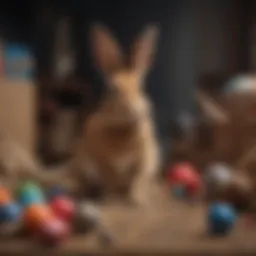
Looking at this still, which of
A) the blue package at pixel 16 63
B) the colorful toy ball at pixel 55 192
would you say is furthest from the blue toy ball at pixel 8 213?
the blue package at pixel 16 63

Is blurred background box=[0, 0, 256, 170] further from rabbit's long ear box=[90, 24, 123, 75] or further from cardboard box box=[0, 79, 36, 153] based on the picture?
rabbit's long ear box=[90, 24, 123, 75]

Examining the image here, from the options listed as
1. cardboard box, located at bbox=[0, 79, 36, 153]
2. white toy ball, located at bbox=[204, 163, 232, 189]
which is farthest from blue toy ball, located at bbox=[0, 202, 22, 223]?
cardboard box, located at bbox=[0, 79, 36, 153]

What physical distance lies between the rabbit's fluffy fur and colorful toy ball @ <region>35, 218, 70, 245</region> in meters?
0.25

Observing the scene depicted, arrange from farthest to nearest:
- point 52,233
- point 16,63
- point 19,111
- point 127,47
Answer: point 127,47 → point 16,63 → point 19,111 → point 52,233

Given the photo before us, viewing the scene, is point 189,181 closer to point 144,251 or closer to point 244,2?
point 144,251

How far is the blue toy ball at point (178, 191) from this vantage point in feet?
3.37

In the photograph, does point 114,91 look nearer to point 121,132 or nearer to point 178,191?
point 121,132

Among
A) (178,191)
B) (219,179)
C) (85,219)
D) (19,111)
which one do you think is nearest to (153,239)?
(85,219)

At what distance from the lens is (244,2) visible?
1.61 m

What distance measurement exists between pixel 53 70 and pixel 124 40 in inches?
6.9

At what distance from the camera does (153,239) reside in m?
0.72

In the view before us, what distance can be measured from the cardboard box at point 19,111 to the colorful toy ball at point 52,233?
1.91 feet

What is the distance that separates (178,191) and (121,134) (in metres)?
0.14

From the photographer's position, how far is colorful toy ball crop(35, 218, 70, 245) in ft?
2.28
